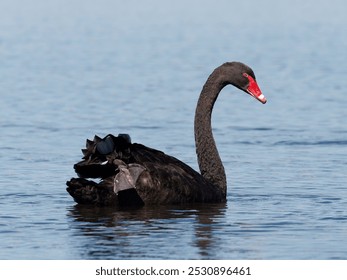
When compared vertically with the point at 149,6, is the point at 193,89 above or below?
below

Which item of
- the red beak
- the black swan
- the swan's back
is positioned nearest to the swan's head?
the red beak

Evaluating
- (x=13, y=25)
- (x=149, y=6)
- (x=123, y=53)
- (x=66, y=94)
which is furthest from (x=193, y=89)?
(x=149, y=6)

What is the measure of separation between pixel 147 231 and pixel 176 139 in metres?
5.19

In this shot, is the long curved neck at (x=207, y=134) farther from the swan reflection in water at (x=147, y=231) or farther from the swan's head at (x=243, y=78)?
the swan reflection in water at (x=147, y=231)

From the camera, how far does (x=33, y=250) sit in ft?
28.3

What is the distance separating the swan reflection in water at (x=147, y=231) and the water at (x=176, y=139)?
0.05 ft

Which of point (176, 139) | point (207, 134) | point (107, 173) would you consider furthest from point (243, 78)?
point (176, 139)

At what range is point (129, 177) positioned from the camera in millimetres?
9781

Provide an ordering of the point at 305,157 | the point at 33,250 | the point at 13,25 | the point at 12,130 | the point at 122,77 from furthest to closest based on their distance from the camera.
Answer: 1. the point at 13,25
2. the point at 122,77
3. the point at 12,130
4. the point at 305,157
5. the point at 33,250

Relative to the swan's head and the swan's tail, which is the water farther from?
the swan's head

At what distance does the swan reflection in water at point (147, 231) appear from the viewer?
8566 mm

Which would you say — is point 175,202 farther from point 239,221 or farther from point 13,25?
point 13,25

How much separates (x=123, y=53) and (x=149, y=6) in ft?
123

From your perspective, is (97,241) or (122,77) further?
(122,77)
